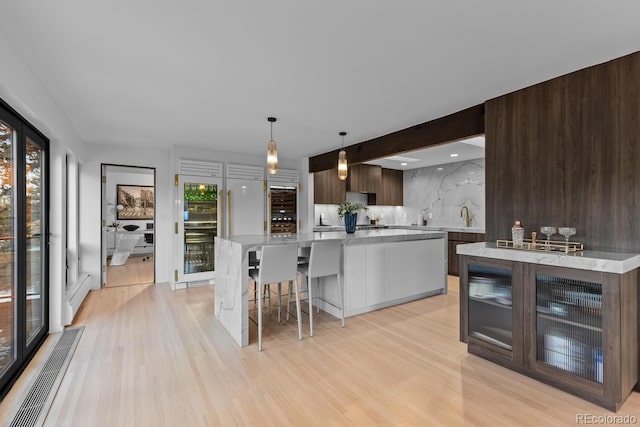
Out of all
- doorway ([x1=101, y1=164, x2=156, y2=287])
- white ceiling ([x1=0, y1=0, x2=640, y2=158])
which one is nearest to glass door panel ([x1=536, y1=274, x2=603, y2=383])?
white ceiling ([x1=0, y1=0, x2=640, y2=158])

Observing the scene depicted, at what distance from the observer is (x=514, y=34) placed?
192 cm

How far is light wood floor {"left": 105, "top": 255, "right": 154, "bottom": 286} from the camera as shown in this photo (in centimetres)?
544

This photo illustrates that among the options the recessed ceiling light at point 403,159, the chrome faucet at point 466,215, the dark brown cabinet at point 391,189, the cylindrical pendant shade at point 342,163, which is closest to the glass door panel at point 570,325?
the cylindrical pendant shade at point 342,163

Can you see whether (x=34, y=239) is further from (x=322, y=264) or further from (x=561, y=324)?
(x=561, y=324)

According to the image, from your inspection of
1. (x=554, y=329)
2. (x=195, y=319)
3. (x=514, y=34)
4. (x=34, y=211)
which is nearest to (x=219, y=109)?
(x=34, y=211)

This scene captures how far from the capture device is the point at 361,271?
371cm

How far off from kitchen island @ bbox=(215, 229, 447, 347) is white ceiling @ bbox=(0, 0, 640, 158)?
143cm

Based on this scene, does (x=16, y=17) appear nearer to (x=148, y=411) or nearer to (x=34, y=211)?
(x=34, y=211)

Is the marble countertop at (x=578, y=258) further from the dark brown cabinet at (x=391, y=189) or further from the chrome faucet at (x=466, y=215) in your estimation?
the dark brown cabinet at (x=391, y=189)

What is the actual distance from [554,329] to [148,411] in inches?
107

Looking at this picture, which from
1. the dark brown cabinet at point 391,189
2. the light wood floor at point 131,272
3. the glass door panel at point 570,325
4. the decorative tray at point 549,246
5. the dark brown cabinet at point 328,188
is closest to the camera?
the glass door panel at point 570,325

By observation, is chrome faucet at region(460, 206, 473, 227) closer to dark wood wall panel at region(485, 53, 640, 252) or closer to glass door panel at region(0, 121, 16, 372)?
dark wood wall panel at region(485, 53, 640, 252)

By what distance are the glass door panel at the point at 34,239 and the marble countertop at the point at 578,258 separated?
12.5 ft

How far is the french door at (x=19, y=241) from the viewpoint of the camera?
86.8 inches
